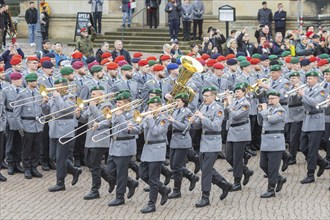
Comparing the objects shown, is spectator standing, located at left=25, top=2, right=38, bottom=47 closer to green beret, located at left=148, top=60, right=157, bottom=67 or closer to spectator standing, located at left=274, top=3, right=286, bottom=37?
spectator standing, located at left=274, top=3, right=286, bottom=37

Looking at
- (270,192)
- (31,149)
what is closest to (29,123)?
(31,149)

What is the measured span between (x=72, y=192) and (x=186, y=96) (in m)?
2.81

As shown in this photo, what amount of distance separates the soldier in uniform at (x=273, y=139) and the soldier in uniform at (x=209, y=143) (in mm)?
780

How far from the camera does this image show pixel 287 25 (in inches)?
1326

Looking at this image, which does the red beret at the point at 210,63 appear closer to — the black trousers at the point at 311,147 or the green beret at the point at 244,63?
the green beret at the point at 244,63

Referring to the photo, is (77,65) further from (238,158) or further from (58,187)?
(238,158)

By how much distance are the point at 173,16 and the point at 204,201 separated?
16.2m

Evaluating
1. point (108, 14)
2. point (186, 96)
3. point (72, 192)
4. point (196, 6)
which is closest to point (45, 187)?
point (72, 192)

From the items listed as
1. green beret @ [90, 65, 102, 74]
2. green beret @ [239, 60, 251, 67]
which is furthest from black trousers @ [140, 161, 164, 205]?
green beret @ [239, 60, 251, 67]

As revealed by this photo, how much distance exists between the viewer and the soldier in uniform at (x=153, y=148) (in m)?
17.1

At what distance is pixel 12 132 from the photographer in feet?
66.3

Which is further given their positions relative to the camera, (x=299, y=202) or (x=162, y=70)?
(x=162, y=70)

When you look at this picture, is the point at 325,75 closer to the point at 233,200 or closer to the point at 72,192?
the point at 233,200

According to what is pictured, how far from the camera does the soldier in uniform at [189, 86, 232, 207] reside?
17.5 metres
